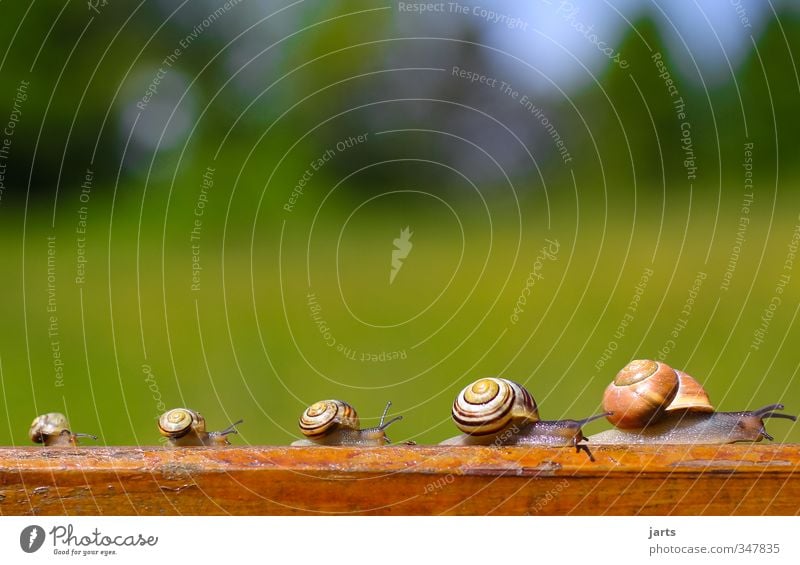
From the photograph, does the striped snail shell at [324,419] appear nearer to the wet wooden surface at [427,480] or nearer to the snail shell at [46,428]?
the wet wooden surface at [427,480]

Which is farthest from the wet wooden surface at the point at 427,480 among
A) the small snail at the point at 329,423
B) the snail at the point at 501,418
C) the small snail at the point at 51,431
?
the small snail at the point at 51,431

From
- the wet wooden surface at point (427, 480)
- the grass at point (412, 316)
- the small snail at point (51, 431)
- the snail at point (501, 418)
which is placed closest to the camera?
the wet wooden surface at point (427, 480)

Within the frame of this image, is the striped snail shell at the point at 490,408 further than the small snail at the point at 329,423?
No

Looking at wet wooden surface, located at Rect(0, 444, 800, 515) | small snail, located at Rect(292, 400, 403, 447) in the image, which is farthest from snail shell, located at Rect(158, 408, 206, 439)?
wet wooden surface, located at Rect(0, 444, 800, 515)

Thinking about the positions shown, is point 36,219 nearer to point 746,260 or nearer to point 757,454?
point 746,260

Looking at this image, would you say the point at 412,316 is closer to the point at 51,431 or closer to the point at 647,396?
the point at 51,431

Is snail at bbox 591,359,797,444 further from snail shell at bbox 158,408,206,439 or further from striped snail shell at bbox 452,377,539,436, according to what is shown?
snail shell at bbox 158,408,206,439

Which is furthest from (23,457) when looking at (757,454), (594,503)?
(757,454)
